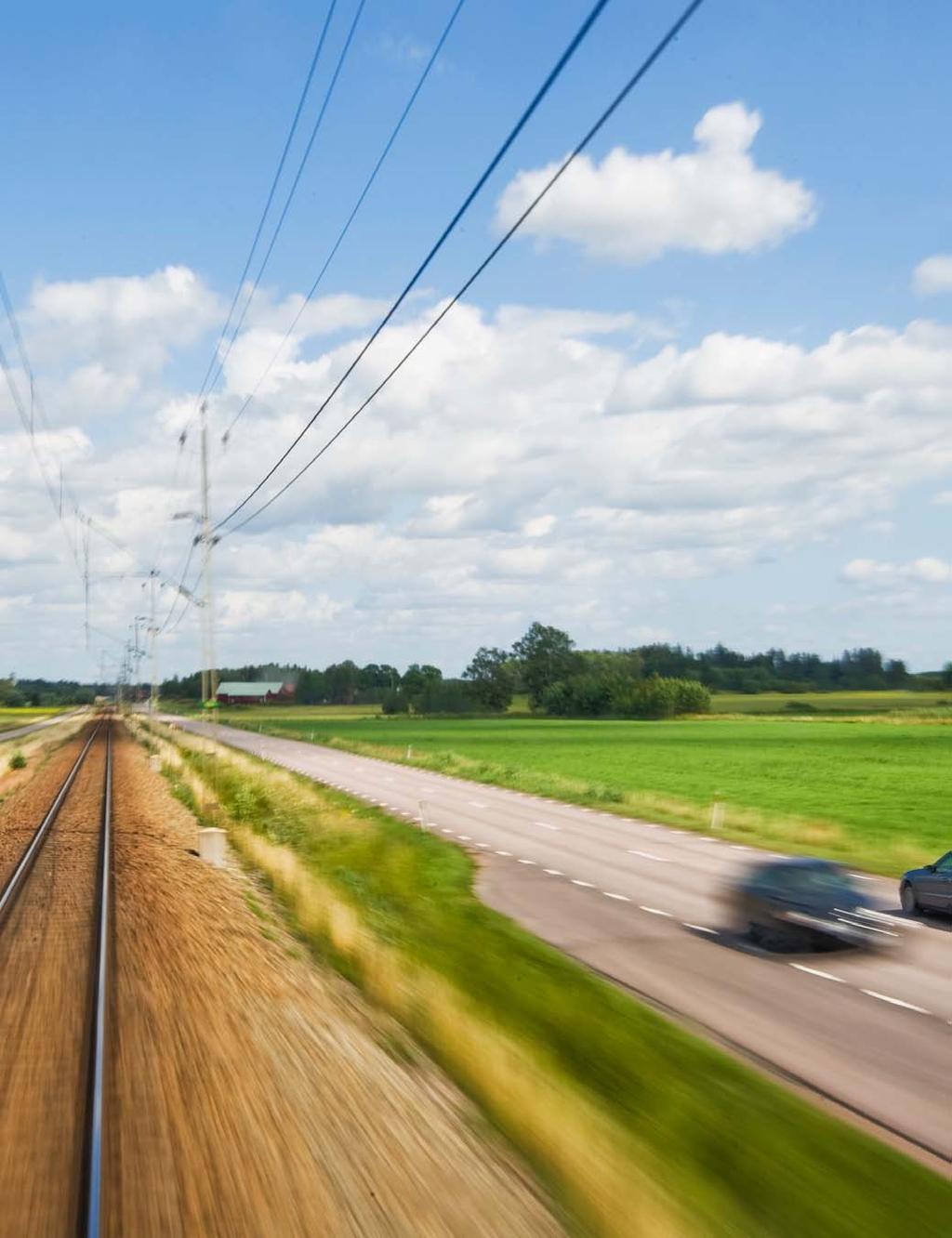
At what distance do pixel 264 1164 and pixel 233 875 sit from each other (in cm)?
1516

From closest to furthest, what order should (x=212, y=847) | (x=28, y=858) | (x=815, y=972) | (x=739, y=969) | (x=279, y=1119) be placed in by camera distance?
(x=279, y=1119) < (x=815, y=972) < (x=739, y=969) < (x=212, y=847) < (x=28, y=858)

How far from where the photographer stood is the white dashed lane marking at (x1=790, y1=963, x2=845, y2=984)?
1639 centimetres

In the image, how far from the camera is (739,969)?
1697 cm

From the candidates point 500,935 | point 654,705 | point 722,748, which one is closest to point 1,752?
point 722,748

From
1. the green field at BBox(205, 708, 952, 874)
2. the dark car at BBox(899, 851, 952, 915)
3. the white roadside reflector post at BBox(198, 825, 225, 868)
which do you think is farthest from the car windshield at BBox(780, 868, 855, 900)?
the white roadside reflector post at BBox(198, 825, 225, 868)

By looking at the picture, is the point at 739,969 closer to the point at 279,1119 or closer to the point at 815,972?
the point at 815,972

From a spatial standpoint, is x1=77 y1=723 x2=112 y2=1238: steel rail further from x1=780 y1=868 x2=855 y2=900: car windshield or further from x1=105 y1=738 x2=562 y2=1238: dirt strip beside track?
x1=780 y1=868 x2=855 y2=900: car windshield

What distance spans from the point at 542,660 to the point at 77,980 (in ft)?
605

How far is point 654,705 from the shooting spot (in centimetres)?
16088

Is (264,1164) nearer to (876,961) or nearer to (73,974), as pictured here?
(73,974)

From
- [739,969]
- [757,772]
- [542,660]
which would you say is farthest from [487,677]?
[739,969]

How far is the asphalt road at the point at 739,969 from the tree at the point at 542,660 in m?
163

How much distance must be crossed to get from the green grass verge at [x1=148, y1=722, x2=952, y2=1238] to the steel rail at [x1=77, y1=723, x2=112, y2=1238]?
2.81 meters

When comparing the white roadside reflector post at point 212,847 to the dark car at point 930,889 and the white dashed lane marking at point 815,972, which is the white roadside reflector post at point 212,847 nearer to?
the white dashed lane marking at point 815,972
